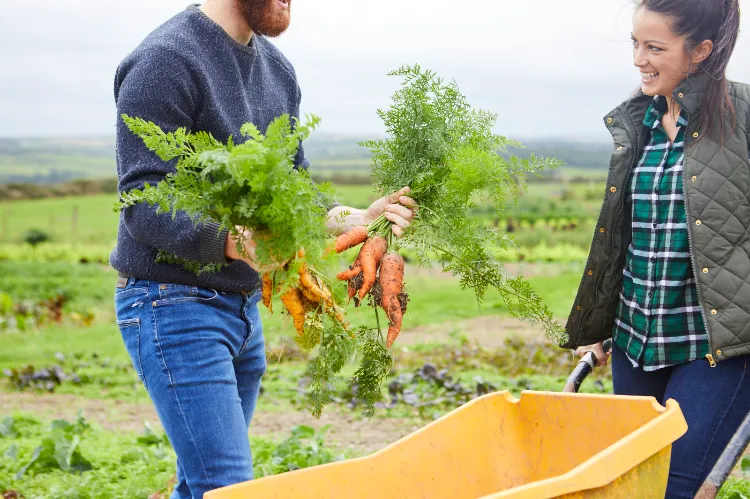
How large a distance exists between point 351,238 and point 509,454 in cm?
78

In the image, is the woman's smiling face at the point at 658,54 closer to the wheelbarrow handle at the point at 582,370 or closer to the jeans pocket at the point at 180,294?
the wheelbarrow handle at the point at 582,370

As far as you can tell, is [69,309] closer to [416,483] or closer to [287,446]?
[287,446]

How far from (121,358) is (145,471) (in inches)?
142

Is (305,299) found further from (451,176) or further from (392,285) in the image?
(451,176)

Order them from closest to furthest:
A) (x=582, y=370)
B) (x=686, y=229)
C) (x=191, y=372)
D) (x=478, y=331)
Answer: (x=191, y=372) → (x=686, y=229) → (x=582, y=370) → (x=478, y=331)

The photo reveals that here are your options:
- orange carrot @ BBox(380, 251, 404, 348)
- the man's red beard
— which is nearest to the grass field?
orange carrot @ BBox(380, 251, 404, 348)

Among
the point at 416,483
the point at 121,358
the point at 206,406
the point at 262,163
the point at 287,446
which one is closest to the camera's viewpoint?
the point at 262,163

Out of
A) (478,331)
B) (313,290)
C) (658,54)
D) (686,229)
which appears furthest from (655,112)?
(478,331)

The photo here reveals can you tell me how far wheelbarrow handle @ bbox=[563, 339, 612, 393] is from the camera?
238 centimetres

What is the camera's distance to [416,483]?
209cm

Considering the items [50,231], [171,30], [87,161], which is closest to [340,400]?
[171,30]

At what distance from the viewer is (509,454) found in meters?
2.27

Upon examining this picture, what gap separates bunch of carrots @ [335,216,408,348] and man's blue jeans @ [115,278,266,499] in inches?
15.7

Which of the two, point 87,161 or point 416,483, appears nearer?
point 416,483
